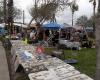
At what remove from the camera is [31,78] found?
9273 millimetres

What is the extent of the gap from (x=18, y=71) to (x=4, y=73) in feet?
1.64

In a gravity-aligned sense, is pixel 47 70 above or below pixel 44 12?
below

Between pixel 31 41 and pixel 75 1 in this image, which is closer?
pixel 31 41

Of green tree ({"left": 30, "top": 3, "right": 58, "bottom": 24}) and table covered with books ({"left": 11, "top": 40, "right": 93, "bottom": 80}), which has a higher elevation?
green tree ({"left": 30, "top": 3, "right": 58, "bottom": 24})

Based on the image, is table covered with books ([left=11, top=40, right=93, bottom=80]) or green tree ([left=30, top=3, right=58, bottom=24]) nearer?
table covered with books ([left=11, top=40, right=93, bottom=80])

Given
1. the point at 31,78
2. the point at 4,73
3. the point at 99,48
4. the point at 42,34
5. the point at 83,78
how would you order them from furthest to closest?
1. the point at 42,34
2. the point at 4,73
3. the point at 31,78
4. the point at 83,78
5. the point at 99,48

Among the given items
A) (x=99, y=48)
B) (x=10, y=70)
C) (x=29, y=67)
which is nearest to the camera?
(x=99, y=48)

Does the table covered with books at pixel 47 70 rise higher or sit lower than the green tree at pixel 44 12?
lower

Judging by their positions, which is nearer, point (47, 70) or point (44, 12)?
point (47, 70)

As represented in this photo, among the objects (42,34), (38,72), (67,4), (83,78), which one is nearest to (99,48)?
(83,78)

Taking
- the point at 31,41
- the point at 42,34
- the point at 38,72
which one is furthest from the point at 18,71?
the point at 42,34

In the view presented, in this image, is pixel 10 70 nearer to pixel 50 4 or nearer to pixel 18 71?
pixel 18 71

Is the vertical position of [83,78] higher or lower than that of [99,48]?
lower

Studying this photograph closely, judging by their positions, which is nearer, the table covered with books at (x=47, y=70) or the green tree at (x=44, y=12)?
the table covered with books at (x=47, y=70)
